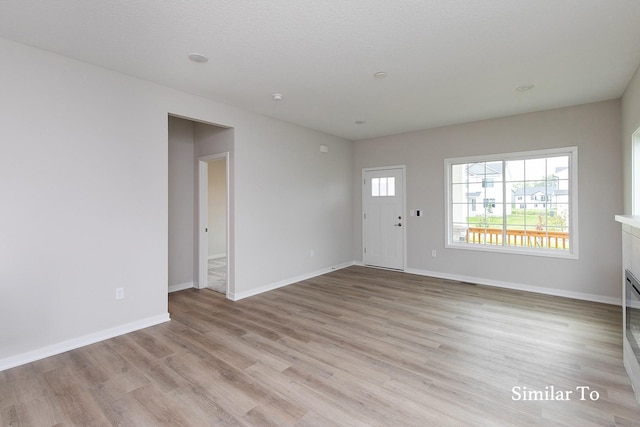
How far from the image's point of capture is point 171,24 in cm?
231

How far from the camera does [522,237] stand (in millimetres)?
4715

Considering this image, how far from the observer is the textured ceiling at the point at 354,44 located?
213 cm

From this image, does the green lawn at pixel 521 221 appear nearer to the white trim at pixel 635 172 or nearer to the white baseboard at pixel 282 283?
the white trim at pixel 635 172

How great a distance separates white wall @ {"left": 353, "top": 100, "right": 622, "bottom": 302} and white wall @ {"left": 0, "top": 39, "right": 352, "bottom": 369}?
334 centimetres

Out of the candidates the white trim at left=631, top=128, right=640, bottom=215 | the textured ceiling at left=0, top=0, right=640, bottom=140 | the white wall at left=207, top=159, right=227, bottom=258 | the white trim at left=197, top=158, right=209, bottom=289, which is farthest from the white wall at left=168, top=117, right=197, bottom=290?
the white trim at left=631, top=128, right=640, bottom=215

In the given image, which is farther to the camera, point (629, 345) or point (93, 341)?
point (93, 341)

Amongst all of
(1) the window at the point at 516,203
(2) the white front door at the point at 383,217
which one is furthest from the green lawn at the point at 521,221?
(2) the white front door at the point at 383,217

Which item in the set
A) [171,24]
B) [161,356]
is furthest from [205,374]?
[171,24]

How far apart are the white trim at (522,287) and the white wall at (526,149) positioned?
14 mm

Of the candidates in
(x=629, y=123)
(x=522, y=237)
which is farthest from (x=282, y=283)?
(x=629, y=123)

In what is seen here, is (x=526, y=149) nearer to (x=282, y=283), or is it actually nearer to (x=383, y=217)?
(x=383, y=217)

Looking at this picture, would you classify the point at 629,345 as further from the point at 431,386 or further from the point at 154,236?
the point at 154,236

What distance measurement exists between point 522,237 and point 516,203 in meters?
0.53

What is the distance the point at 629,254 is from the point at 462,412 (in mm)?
1768
